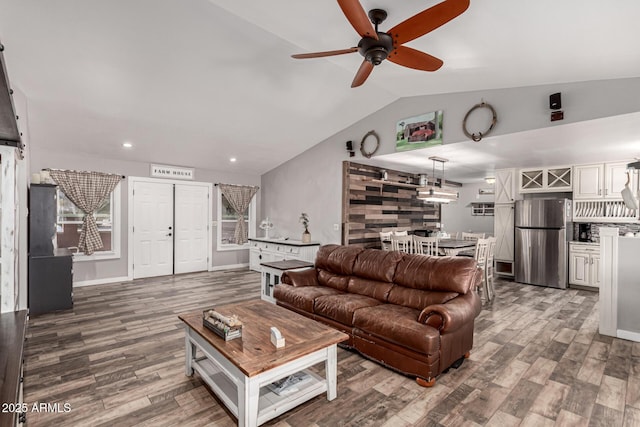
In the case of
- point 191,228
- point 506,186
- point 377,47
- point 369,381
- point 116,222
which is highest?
point 377,47

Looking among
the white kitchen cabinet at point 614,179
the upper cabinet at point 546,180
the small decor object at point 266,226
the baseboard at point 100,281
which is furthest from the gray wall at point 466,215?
the baseboard at point 100,281

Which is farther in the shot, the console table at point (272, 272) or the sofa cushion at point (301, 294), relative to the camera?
the console table at point (272, 272)

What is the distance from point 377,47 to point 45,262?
494 centimetres

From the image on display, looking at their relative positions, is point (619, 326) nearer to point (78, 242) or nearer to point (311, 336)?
point (311, 336)

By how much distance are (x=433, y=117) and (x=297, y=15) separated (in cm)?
261

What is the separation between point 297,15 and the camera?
286cm

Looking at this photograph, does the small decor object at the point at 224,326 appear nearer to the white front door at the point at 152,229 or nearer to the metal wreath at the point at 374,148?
the metal wreath at the point at 374,148

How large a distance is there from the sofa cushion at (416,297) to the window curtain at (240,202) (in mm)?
5110

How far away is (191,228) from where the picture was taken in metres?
7.08

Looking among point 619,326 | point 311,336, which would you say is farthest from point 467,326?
point 619,326

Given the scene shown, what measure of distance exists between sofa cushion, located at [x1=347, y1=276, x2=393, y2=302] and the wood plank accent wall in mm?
2066

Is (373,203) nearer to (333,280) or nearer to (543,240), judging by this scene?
(333,280)

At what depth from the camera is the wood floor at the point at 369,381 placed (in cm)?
216

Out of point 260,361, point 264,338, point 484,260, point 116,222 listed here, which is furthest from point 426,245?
point 116,222
